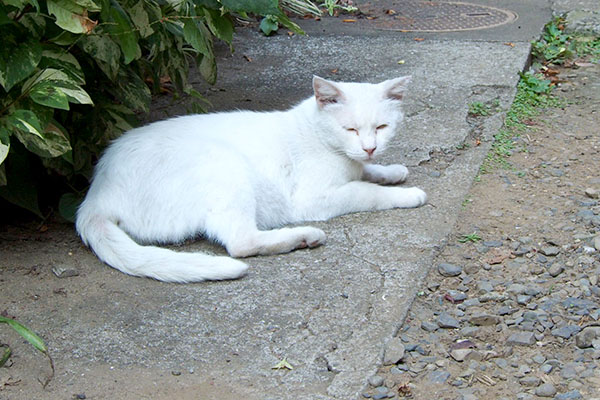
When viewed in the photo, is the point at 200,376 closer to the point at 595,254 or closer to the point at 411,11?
the point at 595,254

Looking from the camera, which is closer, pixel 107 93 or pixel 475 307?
pixel 475 307

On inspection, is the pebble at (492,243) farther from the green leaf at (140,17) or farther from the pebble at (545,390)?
the green leaf at (140,17)

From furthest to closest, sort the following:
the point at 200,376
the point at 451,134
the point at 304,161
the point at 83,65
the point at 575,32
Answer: the point at 575,32
the point at 451,134
the point at 304,161
the point at 83,65
the point at 200,376

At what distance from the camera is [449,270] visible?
2.92 meters

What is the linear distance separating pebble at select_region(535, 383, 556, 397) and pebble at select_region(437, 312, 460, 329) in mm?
404

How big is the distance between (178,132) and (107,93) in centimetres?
43

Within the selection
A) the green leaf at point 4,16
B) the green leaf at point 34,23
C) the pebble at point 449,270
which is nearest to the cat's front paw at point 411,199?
the pebble at point 449,270

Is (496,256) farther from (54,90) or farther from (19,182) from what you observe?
(19,182)

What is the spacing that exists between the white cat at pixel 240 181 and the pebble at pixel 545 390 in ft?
3.56

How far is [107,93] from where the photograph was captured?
346 centimetres

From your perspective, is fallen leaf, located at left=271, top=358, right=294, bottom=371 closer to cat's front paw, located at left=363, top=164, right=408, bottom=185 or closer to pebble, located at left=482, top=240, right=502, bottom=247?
pebble, located at left=482, top=240, right=502, bottom=247

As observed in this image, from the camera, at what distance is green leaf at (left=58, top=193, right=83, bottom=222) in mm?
3209

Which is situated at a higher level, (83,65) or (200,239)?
(83,65)

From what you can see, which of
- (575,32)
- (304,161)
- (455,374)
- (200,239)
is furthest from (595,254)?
(575,32)
